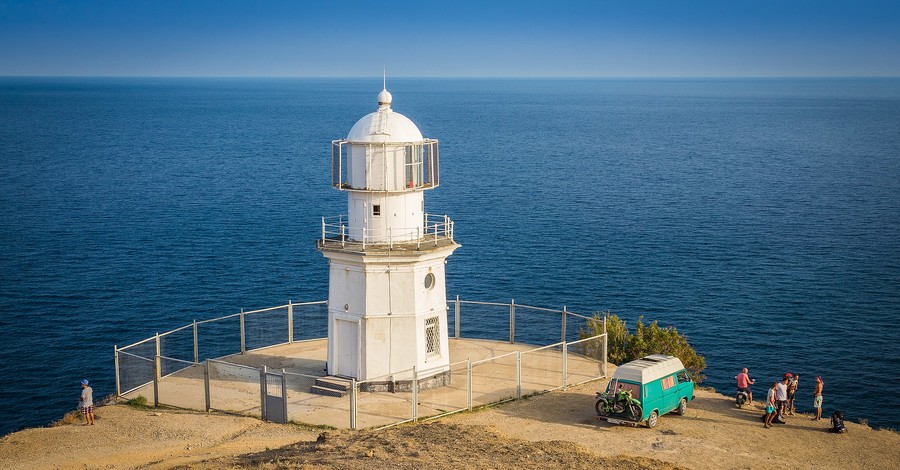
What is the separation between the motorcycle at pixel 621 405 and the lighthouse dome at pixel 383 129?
10530 mm

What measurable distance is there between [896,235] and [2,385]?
6341 centimetres

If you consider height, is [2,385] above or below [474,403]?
below

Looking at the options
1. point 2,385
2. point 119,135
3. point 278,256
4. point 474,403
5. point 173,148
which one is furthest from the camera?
point 119,135

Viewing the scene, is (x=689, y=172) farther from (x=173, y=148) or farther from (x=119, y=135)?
(x=119, y=135)

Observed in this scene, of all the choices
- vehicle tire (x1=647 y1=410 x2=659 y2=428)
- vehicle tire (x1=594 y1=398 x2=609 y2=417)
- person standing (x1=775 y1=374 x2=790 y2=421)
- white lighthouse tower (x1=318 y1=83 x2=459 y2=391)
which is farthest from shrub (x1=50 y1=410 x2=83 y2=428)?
person standing (x1=775 y1=374 x2=790 y2=421)

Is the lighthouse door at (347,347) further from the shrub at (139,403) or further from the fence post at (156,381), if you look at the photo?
the shrub at (139,403)

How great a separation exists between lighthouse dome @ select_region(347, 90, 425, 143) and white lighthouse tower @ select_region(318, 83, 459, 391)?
0.11 ft

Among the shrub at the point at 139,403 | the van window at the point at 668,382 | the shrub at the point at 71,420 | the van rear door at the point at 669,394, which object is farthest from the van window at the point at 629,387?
the shrub at the point at 71,420

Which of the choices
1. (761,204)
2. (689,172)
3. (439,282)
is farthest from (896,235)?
(439,282)

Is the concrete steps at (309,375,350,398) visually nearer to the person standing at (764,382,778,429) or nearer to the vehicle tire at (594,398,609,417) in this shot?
the vehicle tire at (594,398,609,417)

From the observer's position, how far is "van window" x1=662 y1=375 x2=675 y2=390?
30469 mm

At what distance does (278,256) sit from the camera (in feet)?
227

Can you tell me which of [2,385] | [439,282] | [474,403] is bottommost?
[2,385]

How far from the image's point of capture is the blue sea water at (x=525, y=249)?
49.0 meters
